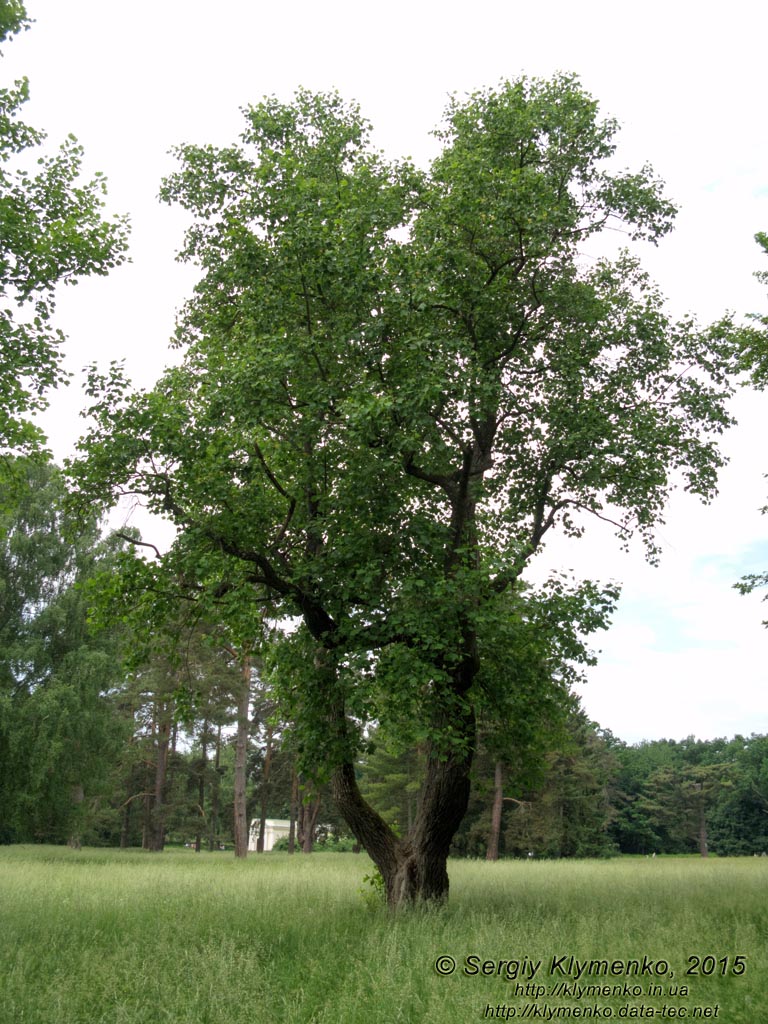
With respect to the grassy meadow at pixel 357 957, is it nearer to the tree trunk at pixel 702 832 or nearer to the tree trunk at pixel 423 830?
the tree trunk at pixel 423 830

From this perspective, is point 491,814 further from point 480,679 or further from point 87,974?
point 87,974

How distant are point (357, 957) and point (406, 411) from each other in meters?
7.23

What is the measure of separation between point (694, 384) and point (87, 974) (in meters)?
13.3

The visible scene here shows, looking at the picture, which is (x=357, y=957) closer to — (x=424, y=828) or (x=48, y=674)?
(x=424, y=828)

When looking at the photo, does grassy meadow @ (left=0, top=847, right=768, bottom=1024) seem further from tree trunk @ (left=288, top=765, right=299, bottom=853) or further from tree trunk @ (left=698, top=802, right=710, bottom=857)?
tree trunk @ (left=698, top=802, right=710, bottom=857)

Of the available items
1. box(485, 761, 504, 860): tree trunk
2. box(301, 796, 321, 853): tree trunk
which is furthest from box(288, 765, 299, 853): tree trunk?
box(485, 761, 504, 860): tree trunk

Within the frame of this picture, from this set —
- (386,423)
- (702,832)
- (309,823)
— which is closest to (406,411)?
(386,423)

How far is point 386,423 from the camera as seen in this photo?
12023 millimetres

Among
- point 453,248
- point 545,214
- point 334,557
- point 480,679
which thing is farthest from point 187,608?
point 545,214

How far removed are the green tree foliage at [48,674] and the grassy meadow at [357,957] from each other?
1566 cm

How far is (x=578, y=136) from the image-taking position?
14234 mm

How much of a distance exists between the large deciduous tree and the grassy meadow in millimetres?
2232

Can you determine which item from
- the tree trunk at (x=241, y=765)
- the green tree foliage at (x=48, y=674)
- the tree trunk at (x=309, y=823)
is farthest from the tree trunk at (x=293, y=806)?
the green tree foliage at (x=48, y=674)

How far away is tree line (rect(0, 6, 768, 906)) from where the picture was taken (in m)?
12.3
